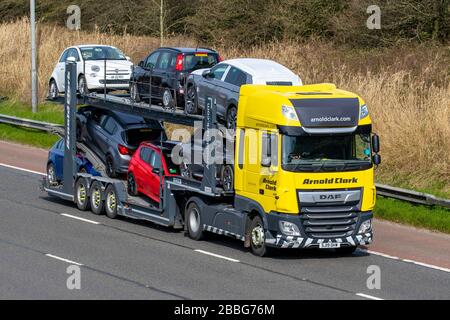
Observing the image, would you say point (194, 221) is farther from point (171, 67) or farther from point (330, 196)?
point (171, 67)

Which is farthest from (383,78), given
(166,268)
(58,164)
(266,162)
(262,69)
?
(166,268)

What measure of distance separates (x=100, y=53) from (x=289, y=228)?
56.5 feet

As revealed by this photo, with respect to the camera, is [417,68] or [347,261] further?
[417,68]

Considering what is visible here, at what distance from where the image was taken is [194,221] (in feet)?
70.0

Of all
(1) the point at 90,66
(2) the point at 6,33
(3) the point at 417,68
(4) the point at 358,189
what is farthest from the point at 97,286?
(2) the point at 6,33

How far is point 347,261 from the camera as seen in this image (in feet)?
64.0

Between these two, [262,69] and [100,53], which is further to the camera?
[100,53]

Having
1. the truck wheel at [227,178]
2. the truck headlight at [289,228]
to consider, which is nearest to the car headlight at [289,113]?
the truck headlight at [289,228]

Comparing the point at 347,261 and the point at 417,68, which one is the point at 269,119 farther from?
the point at 417,68

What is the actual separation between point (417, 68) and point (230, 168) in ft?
53.8

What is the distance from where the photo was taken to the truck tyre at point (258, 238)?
63.8 feet

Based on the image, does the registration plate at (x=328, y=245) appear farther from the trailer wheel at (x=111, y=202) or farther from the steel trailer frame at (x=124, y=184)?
the trailer wheel at (x=111, y=202)

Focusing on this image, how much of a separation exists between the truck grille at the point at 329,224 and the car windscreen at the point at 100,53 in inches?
649

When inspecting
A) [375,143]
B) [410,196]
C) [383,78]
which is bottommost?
[410,196]
